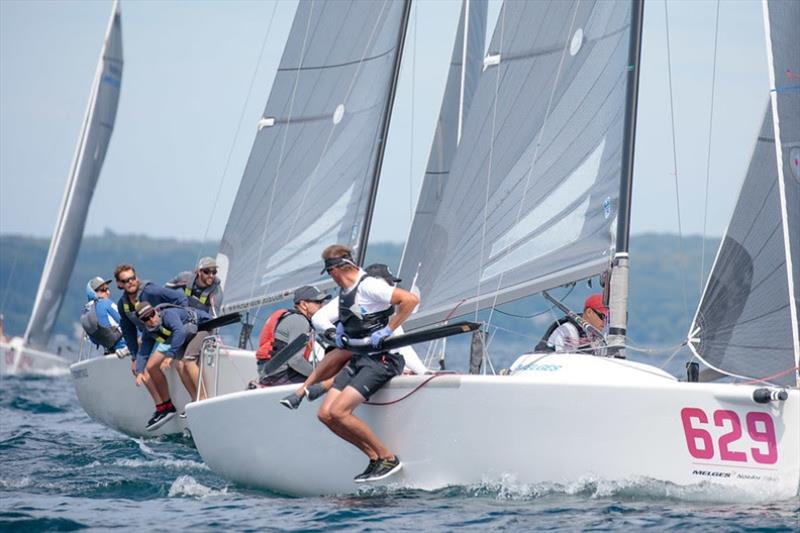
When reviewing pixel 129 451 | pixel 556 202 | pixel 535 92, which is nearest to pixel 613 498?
pixel 556 202

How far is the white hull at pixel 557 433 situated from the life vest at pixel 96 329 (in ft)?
14.8

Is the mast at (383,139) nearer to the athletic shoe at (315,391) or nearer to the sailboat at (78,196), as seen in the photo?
the athletic shoe at (315,391)

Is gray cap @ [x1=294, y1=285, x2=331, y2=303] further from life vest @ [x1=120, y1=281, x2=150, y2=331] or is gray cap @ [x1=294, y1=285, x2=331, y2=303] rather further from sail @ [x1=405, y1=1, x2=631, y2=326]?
life vest @ [x1=120, y1=281, x2=150, y2=331]

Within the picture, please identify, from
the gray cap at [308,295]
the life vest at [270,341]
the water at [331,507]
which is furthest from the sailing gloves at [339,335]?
the life vest at [270,341]

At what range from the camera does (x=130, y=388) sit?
1263 centimetres

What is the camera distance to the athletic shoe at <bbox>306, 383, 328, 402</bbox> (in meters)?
8.05

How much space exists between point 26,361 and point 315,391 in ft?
61.8

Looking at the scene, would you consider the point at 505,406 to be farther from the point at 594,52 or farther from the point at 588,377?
the point at 594,52

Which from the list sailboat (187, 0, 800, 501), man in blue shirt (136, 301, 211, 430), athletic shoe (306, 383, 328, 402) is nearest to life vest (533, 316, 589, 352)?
sailboat (187, 0, 800, 501)

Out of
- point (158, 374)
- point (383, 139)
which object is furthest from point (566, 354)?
point (383, 139)

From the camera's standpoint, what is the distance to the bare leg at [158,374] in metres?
11.6

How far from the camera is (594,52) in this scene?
9047mm

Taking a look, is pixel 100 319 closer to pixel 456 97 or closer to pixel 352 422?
pixel 456 97

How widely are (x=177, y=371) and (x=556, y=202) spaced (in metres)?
4.25
